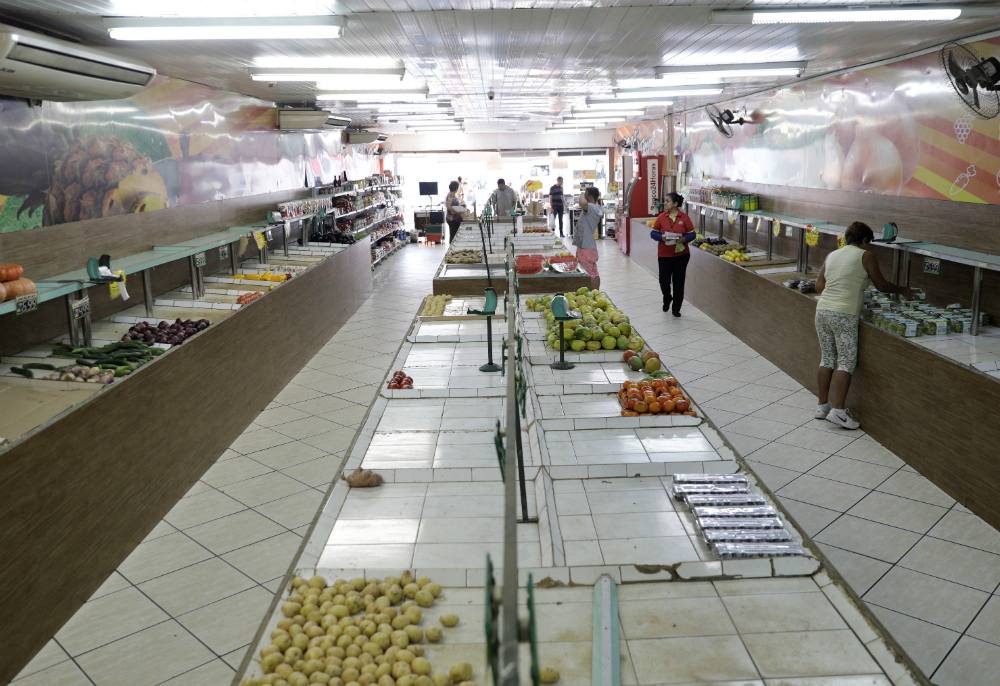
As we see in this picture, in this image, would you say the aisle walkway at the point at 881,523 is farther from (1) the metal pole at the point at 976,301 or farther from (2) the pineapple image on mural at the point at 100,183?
(2) the pineapple image on mural at the point at 100,183

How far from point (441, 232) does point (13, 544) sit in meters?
18.8

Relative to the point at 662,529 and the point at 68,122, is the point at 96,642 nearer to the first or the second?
the point at 662,529

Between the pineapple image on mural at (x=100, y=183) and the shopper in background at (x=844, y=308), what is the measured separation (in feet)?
18.5

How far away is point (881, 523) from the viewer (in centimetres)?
445

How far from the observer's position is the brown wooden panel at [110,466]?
11.2 feet

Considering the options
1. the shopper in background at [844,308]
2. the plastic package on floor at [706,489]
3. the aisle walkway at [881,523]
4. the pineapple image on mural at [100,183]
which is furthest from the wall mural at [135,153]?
the shopper in background at [844,308]

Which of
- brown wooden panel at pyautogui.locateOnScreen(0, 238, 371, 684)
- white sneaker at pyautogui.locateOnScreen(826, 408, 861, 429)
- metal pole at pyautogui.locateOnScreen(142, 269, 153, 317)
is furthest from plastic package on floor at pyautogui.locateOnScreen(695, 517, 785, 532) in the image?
metal pole at pyautogui.locateOnScreen(142, 269, 153, 317)

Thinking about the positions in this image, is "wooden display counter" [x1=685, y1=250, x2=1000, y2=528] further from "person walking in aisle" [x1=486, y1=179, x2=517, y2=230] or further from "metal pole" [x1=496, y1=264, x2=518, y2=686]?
"person walking in aisle" [x1=486, y1=179, x2=517, y2=230]

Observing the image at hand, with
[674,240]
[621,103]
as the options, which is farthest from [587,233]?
[621,103]

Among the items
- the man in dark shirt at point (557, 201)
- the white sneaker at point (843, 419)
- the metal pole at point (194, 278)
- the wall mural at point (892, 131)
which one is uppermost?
the wall mural at point (892, 131)

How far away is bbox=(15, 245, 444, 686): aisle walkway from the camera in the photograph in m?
3.37

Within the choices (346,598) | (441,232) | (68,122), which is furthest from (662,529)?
(441,232)

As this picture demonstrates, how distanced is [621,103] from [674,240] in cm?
275

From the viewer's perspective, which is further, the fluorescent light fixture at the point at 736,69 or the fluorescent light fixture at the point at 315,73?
the fluorescent light fixture at the point at 736,69
